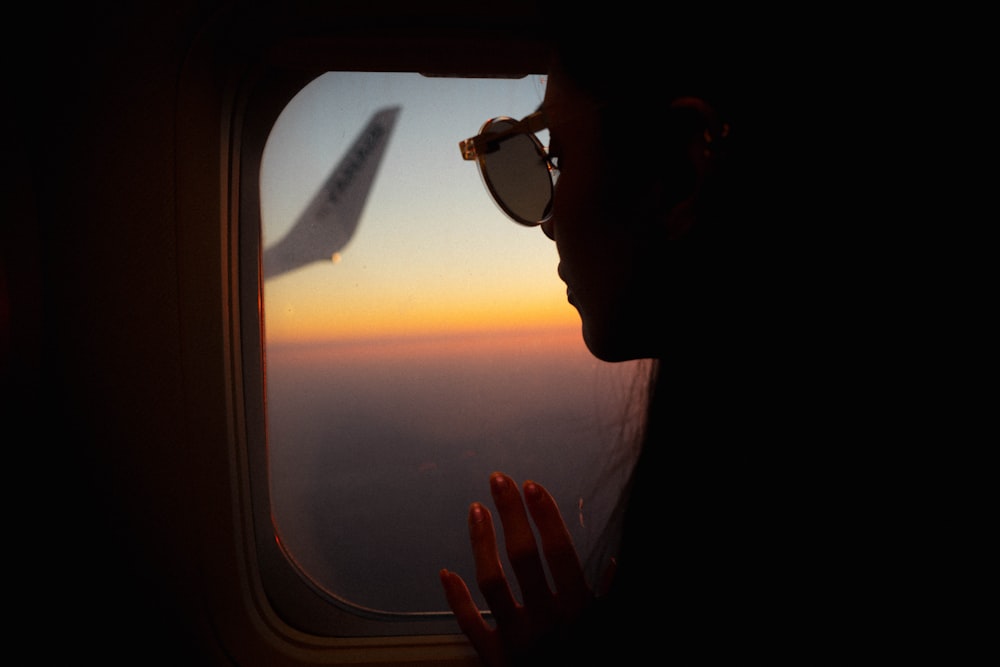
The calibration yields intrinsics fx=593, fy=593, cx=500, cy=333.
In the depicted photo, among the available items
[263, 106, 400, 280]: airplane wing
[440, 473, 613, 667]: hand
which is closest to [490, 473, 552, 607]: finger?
[440, 473, 613, 667]: hand

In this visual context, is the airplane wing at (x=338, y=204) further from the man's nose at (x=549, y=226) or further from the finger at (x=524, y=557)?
the finger at (x=524, y=557)

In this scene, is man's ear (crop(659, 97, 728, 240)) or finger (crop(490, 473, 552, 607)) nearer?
man's ear (crop(659, 97, 728, 240))

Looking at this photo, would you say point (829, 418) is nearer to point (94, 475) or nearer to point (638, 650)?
point (638, 650)


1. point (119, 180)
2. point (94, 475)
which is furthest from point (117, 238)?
point (94, 475)

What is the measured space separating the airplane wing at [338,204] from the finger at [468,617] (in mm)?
730

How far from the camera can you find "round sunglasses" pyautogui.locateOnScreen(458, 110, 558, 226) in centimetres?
95

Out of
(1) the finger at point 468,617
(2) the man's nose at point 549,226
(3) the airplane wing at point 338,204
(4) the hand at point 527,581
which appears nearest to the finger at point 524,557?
(4) the hand at point 527,581

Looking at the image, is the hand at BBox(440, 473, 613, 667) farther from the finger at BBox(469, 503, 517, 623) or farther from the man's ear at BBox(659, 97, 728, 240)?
the man's ear at BBox(659, 97, 728, 240)

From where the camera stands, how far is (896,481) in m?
0.66

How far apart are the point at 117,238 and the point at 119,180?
0.10 m

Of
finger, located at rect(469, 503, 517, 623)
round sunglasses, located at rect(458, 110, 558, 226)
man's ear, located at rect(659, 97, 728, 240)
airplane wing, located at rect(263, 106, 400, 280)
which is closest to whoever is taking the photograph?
man's ear, located at rect(659, 97, 728, 240)

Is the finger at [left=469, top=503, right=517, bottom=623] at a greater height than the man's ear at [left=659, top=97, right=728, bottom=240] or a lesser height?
lesser

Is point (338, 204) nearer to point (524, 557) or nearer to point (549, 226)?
point (549, 226)

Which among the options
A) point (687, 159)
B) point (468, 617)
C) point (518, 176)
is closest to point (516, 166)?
point (518, 176)
